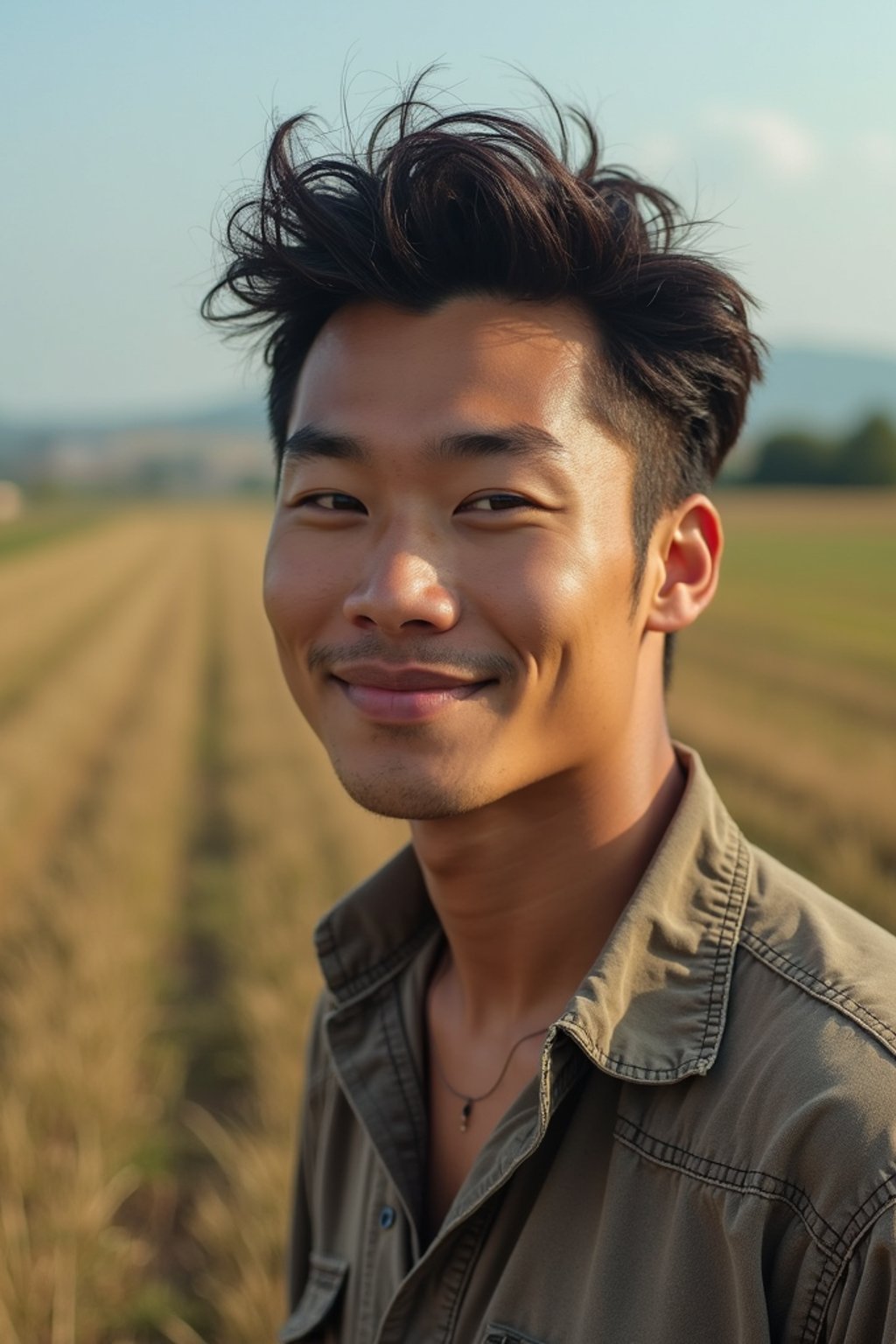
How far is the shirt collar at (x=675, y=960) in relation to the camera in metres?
1.72

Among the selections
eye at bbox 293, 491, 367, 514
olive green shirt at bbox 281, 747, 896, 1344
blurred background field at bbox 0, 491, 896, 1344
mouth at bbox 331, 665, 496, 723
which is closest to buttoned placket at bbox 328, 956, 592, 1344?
olive green shirt at bbox 281, 747, 896, 1344

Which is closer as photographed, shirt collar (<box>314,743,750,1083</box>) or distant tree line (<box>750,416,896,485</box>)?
shirt collar (<box>314,743,750,1083</box>)

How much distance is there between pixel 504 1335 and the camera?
1.74m

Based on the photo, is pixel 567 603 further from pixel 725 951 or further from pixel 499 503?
pixel 725 951

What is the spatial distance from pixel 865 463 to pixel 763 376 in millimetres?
34765

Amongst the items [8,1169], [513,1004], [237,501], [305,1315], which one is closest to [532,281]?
[513,1004]

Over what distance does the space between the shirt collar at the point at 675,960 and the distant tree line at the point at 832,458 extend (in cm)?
3409

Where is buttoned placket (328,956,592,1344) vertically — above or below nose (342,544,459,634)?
below

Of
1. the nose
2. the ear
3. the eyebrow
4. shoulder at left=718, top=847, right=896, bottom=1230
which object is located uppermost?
the eyebrow

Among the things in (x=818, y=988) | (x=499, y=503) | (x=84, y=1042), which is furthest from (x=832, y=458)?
(x=818, y=988)

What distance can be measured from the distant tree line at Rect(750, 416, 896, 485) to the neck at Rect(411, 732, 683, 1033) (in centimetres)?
3401

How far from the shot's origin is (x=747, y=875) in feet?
6.34

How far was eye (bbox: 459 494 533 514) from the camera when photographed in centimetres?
190

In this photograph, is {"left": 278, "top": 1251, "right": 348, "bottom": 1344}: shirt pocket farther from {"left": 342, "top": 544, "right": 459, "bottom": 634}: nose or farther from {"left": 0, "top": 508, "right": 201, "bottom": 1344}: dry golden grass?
{"left": 0, "top": 508, "right": 201, "bottom": 1344}: dry golden grass
